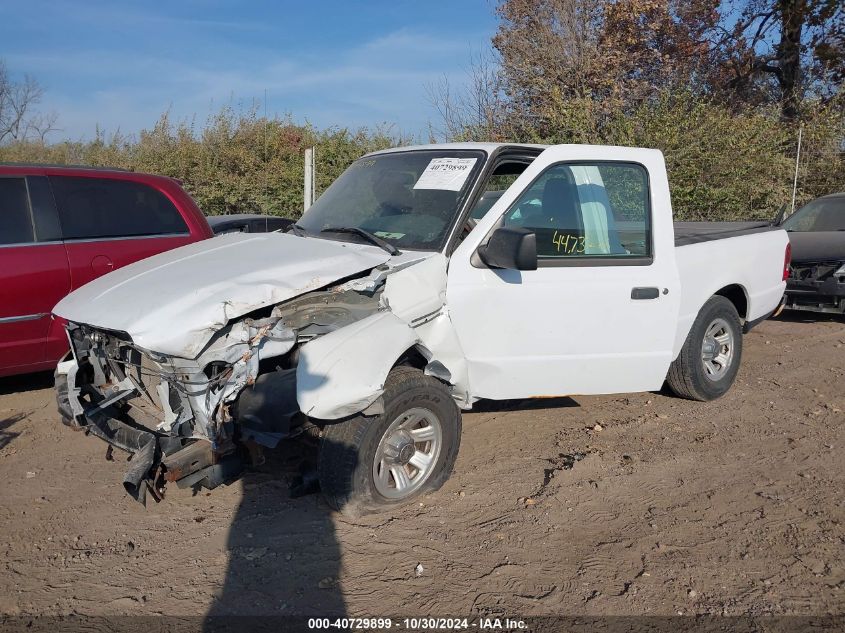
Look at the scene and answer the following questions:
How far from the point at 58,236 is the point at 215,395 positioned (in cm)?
320

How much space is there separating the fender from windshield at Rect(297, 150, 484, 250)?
795mm

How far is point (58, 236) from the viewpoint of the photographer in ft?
18.5

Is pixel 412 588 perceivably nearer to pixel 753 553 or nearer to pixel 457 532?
pixel 457 532

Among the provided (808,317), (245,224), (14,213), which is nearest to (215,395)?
(14,213)

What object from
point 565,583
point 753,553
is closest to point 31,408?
point 565,583

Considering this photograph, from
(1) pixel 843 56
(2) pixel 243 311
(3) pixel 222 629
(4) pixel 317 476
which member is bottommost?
(3) pixel 222 629

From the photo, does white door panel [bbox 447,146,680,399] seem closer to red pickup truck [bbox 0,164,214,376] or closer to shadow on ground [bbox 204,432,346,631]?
shadow on ground [bbox 204,432,346,631]

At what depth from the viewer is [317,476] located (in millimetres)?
3594

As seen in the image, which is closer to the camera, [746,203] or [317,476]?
[317,476]

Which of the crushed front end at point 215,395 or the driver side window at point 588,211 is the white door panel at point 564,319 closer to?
the driver side window at point 588,211

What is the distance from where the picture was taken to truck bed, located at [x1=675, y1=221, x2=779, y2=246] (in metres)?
5.48

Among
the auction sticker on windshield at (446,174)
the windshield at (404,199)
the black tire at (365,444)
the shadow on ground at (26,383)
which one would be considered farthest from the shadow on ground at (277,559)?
the shadow on ground at (26,383)

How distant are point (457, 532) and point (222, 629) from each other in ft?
4.21

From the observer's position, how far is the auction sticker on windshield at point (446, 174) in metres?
4.30
